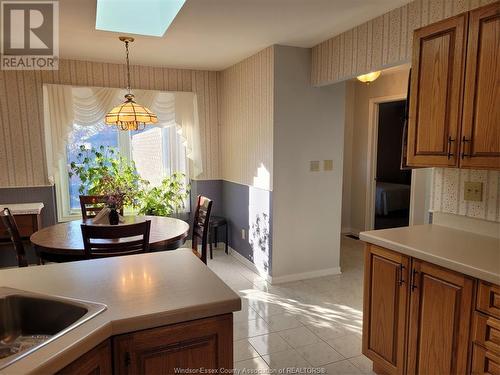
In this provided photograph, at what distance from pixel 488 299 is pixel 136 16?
3.23 meters

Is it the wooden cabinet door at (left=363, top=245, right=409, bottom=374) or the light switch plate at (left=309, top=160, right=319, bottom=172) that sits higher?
the light switch plate at (left=309, top=160, right=319, bottom=172)

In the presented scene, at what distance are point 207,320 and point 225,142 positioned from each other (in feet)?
12.4

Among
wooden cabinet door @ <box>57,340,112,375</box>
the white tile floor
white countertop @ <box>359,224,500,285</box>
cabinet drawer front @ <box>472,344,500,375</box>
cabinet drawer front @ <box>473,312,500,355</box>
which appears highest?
white countertop @ <box>359,224,500,285</box>

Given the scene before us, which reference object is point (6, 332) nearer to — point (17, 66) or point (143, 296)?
point (143, 296)

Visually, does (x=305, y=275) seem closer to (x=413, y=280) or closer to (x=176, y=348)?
(x=413, y=280)

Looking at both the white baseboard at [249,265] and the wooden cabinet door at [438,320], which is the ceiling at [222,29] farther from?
the white baseboard at [249,265]

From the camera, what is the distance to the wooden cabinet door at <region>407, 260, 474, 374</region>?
1.65 metres

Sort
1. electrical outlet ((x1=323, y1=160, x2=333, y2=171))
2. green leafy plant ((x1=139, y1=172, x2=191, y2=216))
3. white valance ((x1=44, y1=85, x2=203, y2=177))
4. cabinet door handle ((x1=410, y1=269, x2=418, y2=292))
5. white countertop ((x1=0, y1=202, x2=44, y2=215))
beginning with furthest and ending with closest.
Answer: green leafy plant ((x1=139, y1=172, x2=191, y2=216)) → white valance ((x1=44, y1=85, x2=203, y2=177)) → electrical outlet ((x1=323, y1=160, x2=333, y2=171)) → white countertop ((x1=0, y1=202, x2=44, y2=215)) → cabinet door handle ((x1=410, y1=269, x2=418, y2=292))

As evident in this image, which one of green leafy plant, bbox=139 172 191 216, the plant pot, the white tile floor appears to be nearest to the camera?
the white tile floor

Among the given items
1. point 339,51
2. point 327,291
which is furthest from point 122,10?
point 327,291

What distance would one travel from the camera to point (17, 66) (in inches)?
160

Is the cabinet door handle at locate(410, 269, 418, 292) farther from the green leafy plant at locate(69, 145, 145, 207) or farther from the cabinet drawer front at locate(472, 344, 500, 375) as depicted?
the green leafy plant at locate(69, 145, 145, 207)

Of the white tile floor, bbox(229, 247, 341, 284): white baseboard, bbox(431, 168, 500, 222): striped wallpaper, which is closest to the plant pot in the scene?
the white tile floor

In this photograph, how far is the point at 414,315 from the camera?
190 centimetres
